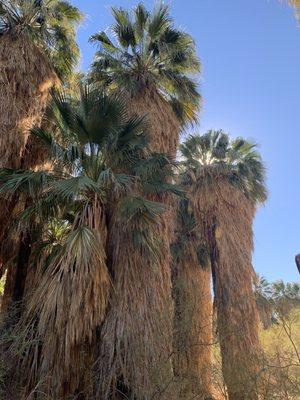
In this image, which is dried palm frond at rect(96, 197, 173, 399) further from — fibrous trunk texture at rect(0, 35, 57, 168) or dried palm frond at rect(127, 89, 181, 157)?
fibrous trunk texture at rect(0, 35, 57, 168)

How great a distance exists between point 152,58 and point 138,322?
321 inches

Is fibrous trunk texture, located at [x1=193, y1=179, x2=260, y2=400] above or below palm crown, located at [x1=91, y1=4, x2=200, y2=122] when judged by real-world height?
below

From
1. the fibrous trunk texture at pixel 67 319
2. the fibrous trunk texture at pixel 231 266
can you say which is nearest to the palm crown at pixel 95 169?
the fibrous trunk texture at pixel 67 319

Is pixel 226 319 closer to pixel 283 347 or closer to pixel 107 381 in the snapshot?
pixel 283 347

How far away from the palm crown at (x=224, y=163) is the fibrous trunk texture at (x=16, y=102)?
25.3 ft

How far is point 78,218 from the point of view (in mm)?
9242

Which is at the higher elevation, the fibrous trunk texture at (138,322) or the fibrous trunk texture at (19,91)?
the fibrous trunk texture at (19,91)

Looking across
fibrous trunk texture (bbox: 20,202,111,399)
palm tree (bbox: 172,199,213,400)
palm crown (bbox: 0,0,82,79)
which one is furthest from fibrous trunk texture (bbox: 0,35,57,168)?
palm tree (bbox: 172,199,213,400)

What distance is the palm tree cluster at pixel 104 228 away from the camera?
7949mm

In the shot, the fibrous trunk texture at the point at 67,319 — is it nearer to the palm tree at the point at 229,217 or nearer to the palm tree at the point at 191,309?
the palm tree at the point at 191,309

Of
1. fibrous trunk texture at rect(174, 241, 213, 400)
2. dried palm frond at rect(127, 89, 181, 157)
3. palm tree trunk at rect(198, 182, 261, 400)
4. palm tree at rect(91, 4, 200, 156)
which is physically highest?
palm tree at rect(91, 4, 200, 156)

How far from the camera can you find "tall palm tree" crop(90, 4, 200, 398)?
26.8 feet

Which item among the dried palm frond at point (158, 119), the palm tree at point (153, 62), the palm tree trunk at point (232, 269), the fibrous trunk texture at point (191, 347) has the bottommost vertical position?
the fibrous trunk texture at point (191, 347)

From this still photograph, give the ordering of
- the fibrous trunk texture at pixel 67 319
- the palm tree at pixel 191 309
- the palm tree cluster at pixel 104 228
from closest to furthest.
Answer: the fibrous trunk texture at pixel 67 319
the palm tree cluster at pixel 104 228
the palm tree at pixel 191 309
